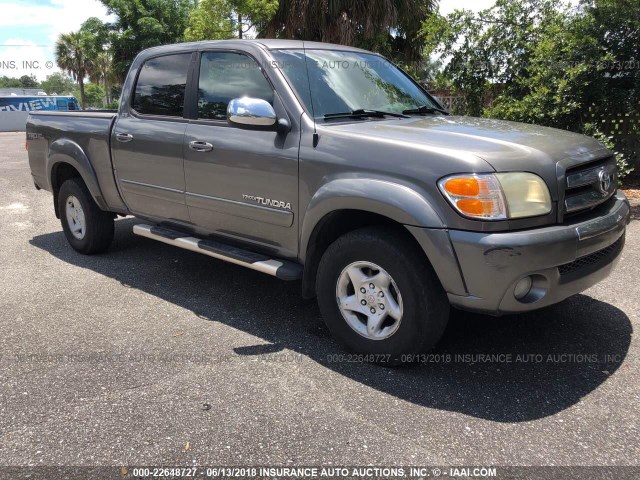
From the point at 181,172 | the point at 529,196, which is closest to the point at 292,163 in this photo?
the point at 181,172

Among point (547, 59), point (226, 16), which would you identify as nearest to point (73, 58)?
point (226, 16)

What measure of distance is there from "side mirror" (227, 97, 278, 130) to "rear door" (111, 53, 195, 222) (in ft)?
2.96

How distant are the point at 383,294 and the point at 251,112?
142 centimetres

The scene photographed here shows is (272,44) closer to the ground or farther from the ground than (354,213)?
farther from the ground

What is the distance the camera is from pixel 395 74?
15.3 ft

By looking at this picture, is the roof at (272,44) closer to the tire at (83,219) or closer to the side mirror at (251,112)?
the side mirror at (251,112)

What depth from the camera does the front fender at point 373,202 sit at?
3.00m

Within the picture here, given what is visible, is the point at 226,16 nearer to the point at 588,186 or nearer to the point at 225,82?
the point at 225,82

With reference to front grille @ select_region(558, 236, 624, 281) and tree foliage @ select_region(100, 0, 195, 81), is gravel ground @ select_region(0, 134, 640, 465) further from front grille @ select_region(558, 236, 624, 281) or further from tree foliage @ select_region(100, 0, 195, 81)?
tree foliage @ select_region(100, 0, 195, 81)

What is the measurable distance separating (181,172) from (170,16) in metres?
30.6

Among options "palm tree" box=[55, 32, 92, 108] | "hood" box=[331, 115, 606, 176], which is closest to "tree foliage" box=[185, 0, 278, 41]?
"hood" box=[331, 115, 606, 176]

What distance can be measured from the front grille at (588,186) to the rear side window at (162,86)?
2.93 meters

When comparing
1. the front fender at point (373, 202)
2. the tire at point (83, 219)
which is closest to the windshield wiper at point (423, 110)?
the front fender at point (373, 202)

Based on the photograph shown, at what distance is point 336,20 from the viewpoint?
1375cm
